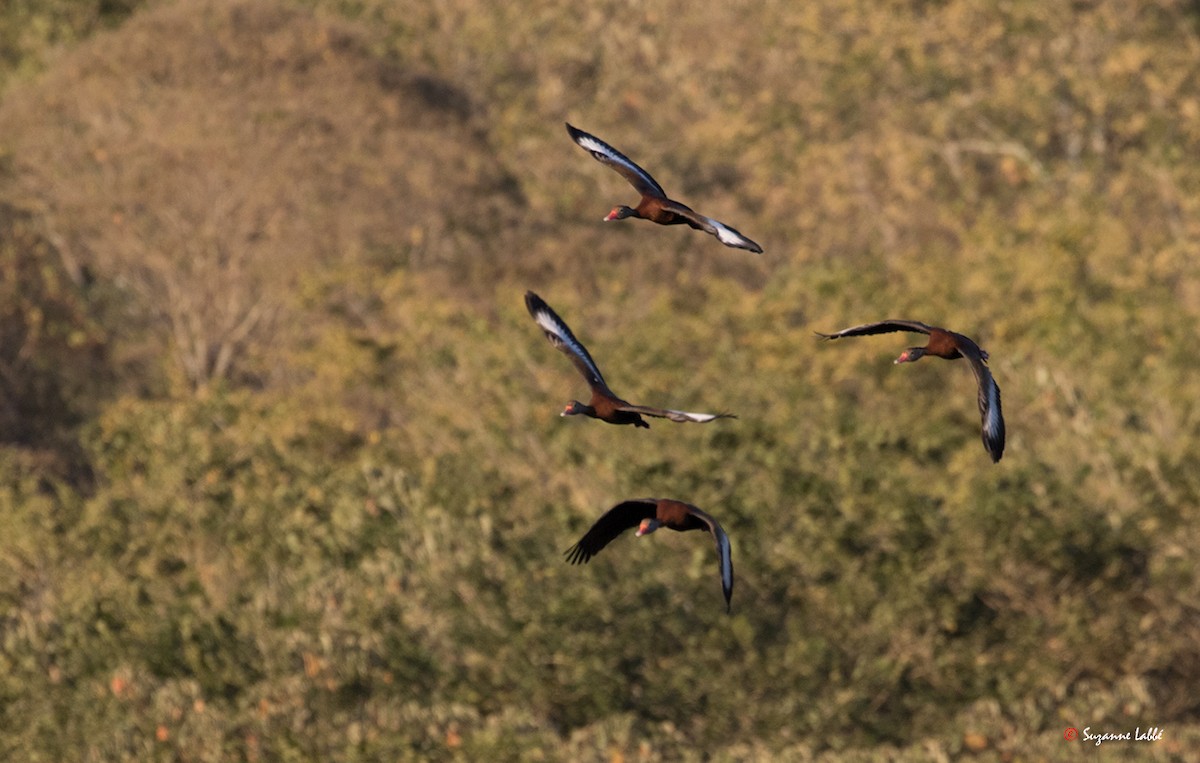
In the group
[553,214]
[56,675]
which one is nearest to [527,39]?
[553,214]

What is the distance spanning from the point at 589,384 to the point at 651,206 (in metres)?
0.99

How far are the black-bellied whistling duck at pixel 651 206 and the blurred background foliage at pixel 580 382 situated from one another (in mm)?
8027

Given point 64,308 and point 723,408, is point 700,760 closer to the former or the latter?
point 723,408

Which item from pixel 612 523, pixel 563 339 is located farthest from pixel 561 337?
pixel 612 523

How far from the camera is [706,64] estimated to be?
52.5 metres

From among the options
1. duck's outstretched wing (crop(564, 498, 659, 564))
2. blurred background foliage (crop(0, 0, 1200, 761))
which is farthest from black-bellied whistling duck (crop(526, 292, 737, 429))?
blurred background foliage (crop(0, 0, 1200, 761))

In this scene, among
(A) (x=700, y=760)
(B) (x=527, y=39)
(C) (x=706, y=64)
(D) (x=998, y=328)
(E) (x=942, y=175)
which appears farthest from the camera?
(B) (x=527, y=39)

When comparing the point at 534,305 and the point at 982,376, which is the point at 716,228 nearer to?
the point at 982,376

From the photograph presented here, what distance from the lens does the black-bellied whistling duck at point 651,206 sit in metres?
10.5

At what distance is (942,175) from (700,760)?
95.3 feet

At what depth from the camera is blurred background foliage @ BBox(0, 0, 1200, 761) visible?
2102 centimetres

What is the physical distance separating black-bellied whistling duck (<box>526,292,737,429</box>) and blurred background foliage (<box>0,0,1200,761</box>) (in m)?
7.79

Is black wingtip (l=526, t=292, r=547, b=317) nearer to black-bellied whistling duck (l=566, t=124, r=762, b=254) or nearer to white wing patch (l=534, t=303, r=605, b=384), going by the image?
white wing patch (l=534, t=303, r=605, b=384)

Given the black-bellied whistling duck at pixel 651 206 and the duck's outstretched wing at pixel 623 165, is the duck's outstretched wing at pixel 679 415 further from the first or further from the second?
the duck's outstretched wing at pixel 623 165
